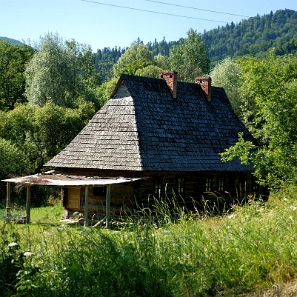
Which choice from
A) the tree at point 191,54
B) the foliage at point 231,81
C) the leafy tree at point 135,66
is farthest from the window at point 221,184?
the tree at point 191,54

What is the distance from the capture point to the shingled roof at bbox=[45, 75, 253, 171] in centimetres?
2578

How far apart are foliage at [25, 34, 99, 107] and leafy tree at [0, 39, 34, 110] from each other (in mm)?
5159

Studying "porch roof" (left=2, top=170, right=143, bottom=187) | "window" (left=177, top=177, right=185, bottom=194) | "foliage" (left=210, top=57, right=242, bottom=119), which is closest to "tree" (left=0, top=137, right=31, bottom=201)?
"porch roof" (left=2, top=170, right=143, bottom=187)

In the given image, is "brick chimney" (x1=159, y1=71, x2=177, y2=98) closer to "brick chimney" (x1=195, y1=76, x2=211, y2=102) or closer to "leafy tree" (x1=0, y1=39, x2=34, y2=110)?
"brick chimney" (x1=195, y1=76, x2=211, y2=102)

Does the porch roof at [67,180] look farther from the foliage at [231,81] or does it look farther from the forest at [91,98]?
the foliage at [231,81]

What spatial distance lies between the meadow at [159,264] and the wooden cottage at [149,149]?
1680 cm

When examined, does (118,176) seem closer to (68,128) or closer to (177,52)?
(68,128)

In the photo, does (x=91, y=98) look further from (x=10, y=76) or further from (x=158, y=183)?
(x=158, y=183)

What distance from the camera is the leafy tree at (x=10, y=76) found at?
60281mm

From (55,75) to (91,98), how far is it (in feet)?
15.0

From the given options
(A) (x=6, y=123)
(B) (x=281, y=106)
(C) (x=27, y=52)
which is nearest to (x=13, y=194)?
(A) (x=6, y=123)

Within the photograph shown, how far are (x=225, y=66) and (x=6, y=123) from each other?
942 inches

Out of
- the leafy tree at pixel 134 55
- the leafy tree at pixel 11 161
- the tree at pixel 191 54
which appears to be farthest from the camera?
the tree at pixel 191 54

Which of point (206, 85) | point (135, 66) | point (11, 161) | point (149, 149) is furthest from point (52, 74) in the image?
point (149, 149)
